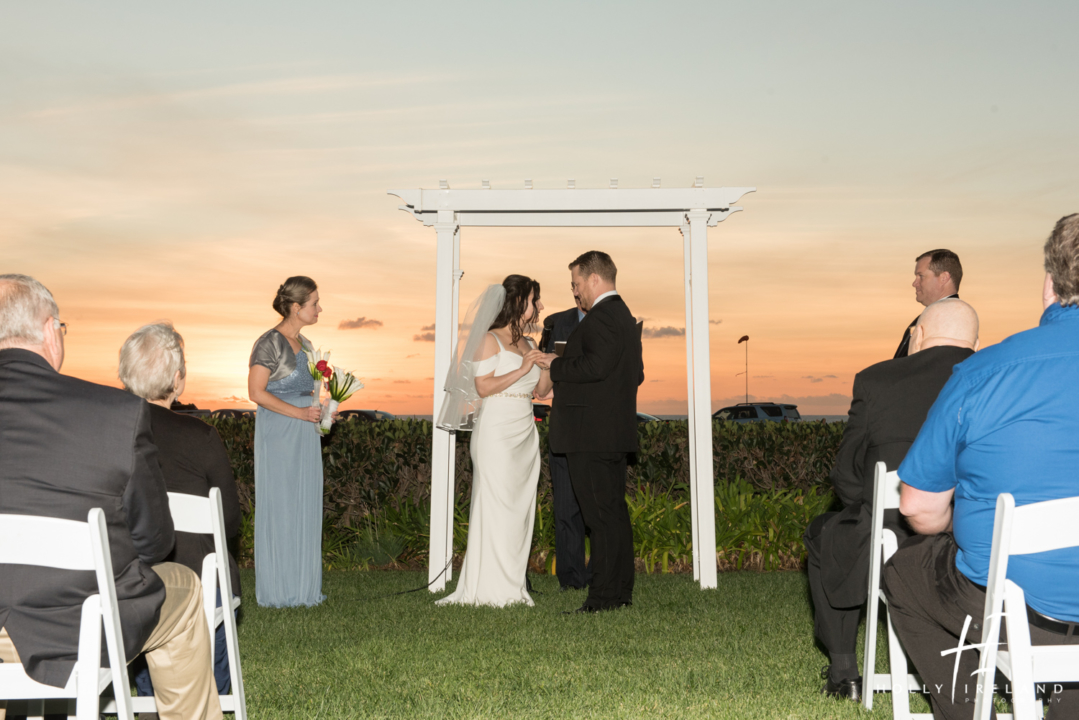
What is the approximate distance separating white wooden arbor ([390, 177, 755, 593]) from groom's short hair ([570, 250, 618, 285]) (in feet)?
2.90

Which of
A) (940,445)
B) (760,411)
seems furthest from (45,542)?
(760,411)

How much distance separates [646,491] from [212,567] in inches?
213

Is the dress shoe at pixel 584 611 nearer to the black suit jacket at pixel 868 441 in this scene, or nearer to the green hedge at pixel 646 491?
the green hedge at pixel 646 491

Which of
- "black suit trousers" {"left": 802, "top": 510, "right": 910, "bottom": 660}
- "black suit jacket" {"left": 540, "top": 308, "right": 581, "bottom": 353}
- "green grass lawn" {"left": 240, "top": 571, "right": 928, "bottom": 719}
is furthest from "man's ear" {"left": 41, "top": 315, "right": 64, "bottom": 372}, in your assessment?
"black suit jacket" {"left": 540, "top": 308, "right": 581, "bottom": 353}

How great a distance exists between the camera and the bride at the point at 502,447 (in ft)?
20.3

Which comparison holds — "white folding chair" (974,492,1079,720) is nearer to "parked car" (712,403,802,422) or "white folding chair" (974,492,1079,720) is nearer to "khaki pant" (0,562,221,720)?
"khaki pant" (0,562,221,720)

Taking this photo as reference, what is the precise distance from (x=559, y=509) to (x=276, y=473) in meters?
2.29

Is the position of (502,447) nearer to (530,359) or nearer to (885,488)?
(530,359)

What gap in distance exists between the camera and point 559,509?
23.2ft

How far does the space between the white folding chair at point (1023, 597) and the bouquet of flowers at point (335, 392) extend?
15.7 ft

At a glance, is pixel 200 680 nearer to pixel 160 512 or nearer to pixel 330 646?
pixel 160 512

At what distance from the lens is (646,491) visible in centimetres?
817

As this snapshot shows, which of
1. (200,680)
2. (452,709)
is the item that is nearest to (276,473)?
(452,709)

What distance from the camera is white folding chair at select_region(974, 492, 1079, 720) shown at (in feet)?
7.13
